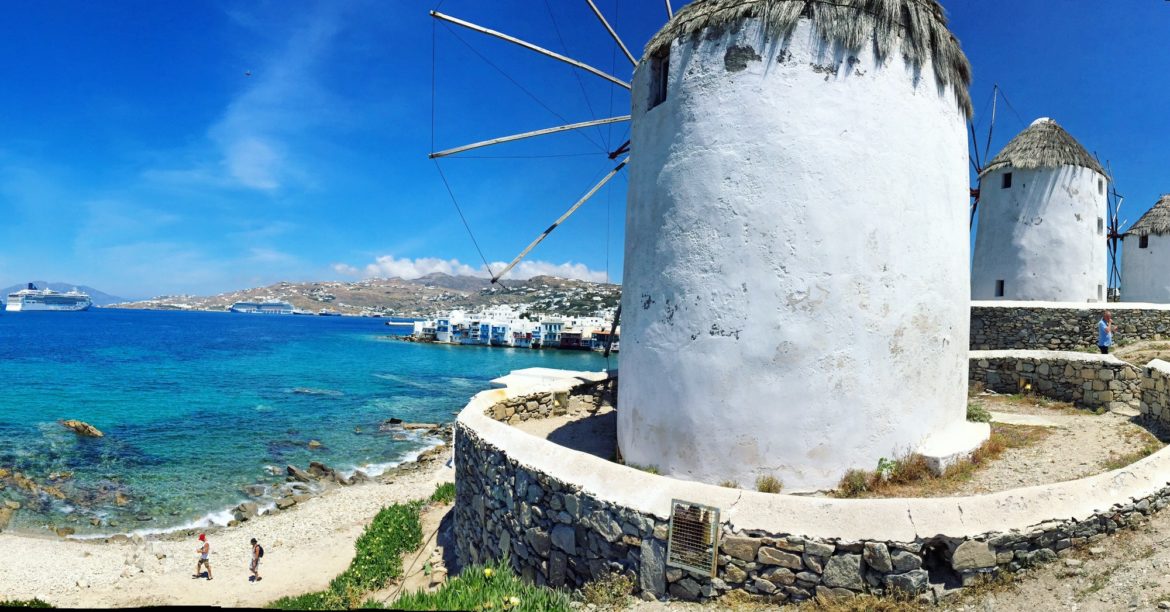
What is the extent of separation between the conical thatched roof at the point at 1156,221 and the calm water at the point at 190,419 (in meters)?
28.1

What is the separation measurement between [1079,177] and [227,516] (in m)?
25.9

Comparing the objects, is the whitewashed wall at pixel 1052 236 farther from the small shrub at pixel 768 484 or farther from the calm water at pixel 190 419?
the calm water at pixel 190 419

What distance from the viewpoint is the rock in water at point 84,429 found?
918 inches

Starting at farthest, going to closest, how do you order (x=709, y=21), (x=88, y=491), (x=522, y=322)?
1. (x=522, y=322)
2. (x=88, y=491)
3. (x=709, y=21)

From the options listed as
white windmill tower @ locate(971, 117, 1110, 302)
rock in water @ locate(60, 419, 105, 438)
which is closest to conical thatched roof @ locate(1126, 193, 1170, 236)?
white windmill tower @ locate(971, 117, 1110, 302)

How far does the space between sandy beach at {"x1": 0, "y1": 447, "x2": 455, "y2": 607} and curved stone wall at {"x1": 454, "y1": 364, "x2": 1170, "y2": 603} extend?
864cm

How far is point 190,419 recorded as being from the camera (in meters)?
26.9

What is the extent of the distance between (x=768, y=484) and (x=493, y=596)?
2.70 meters

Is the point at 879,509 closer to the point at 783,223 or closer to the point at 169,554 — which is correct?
the point at 783,223

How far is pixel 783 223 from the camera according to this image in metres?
5.49

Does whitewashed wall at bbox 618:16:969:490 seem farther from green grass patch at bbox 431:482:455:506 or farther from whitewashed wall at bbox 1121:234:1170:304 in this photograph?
whitewashed wall at bbox 1121:234:1170:304

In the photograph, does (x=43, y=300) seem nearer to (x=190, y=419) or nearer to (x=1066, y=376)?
(x=190, y=419)

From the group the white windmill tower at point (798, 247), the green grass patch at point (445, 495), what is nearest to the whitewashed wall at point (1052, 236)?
the white windmill tower at point (798, 247)

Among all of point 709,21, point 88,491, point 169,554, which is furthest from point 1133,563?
point 88,491
